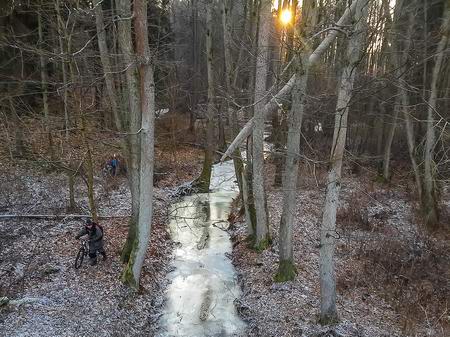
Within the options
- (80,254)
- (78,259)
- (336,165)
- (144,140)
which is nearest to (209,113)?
(144,140)

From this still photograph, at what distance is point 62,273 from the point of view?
10.7m

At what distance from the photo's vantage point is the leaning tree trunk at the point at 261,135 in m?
11.2

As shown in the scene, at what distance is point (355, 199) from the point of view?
684 inches

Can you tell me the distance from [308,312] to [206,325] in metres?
2.54

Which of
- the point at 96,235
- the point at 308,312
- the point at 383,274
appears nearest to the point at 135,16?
the point at 96,235

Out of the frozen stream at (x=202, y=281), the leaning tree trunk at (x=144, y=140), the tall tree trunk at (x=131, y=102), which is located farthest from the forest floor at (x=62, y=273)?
the tall tree trunk at (x=131, y=102)

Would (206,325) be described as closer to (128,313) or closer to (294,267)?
(128,313)

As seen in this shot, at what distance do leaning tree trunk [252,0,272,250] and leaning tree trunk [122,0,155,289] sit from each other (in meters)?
2.90

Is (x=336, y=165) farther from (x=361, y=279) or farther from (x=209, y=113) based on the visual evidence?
(x=209, y=113)

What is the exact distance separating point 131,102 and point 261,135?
4.10 m

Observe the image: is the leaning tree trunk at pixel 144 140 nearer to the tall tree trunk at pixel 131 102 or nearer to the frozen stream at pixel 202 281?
the tall tree trunk at pixel 131 102

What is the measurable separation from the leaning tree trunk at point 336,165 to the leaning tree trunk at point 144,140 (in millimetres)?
4534

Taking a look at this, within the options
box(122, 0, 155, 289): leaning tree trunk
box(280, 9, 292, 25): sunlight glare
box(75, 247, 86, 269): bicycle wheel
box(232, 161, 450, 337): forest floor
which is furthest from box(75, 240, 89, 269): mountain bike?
box(280, 9, 292, 25): sunlight glare

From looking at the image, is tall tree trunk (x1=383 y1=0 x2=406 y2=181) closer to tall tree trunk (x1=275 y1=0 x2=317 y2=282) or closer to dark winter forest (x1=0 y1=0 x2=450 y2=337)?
dark winter forest (x1=0 y1=0 x2=450 y2=337)
